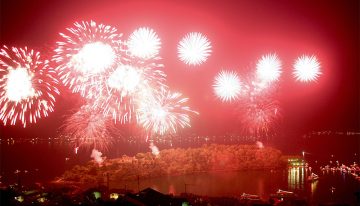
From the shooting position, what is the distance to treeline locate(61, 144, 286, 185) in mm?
25484

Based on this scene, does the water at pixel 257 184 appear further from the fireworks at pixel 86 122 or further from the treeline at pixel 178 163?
the fireworks at pixel 86 122

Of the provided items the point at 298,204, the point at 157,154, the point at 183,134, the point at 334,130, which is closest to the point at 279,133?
the point at 334,130

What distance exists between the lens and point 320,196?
22906 mm

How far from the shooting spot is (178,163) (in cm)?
2886

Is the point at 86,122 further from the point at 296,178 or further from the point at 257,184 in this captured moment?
the point at 296,178

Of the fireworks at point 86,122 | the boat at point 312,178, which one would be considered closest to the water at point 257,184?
the boat at point 312,178

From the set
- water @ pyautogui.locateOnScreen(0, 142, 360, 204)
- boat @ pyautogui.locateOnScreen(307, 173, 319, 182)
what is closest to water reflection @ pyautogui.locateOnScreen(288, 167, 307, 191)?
water @ pyautogui.locateOnScreen(0, 142, 360, 204)

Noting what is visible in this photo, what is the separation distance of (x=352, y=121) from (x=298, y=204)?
9654 cm

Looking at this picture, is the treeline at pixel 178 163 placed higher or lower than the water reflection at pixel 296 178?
higher

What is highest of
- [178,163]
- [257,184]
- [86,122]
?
[86,122]

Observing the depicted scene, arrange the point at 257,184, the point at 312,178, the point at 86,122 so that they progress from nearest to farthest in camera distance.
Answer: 1. the point at 86,122
2. the point at 257,184
3. the point at 312,178

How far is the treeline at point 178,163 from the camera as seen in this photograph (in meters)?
25.5

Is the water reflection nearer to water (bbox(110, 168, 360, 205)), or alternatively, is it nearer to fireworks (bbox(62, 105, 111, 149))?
water (bbox(110, 168, 360, 205))

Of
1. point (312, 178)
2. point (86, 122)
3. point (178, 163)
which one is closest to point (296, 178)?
point (312, 178)
